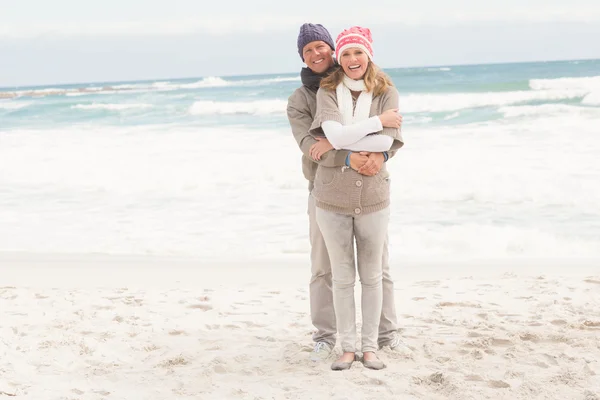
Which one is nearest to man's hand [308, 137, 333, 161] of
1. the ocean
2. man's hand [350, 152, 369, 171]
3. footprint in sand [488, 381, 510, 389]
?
man's hand [350, 152, 369, 171]

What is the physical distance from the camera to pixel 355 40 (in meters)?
3.10

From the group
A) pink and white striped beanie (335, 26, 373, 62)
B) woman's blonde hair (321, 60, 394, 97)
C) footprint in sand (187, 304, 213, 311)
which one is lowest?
footprint in sand (187, 304, 213, 311)

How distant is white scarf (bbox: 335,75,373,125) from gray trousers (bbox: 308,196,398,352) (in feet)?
1.94

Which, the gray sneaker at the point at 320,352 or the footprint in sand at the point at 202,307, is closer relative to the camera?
the gray sneaker at the point at 320,352

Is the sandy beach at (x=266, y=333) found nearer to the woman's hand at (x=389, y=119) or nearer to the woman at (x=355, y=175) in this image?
the woman at (x=355, y=175)

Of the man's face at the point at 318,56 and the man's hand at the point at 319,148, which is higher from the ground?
the man's face at the point at 318,56

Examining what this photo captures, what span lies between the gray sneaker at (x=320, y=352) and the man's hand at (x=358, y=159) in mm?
1104

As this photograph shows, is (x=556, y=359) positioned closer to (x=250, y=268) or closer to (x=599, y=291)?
(x=599, y=291)

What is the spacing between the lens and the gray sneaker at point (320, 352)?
11.8 feet

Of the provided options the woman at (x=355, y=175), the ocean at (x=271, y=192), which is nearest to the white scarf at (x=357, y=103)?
the woman at (x=355, y=175)

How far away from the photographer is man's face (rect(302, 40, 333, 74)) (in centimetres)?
330

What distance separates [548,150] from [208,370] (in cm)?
1028

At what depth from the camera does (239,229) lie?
7.41 meters

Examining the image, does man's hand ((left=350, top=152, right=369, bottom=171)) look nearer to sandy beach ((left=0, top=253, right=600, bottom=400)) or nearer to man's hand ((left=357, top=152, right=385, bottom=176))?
man's hand ((left=357, top=152, right=385, bottom=176))
